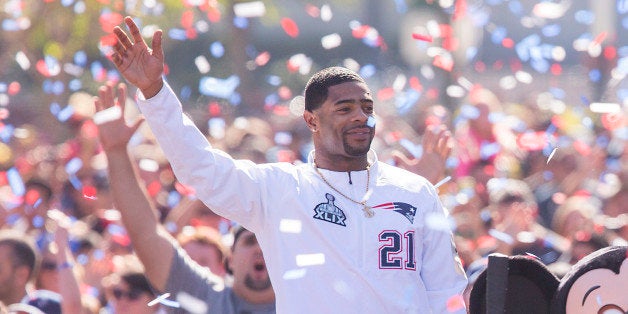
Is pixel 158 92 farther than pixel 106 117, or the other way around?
pixel 106 117

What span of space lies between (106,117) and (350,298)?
1581mm

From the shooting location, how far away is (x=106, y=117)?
6215mm

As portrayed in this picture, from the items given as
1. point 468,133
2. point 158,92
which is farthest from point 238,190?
point 468,133

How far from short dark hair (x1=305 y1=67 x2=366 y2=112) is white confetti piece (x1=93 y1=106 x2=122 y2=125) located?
37.1 inches

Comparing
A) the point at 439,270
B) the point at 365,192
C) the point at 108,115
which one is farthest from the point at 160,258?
the point at 439,270

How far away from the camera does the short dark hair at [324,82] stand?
5832mm

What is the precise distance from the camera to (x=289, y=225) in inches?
219

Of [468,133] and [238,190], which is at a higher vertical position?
[238,190]

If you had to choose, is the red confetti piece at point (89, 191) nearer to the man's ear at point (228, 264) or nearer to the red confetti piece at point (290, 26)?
A: the red confetti piece at point (290, 26)

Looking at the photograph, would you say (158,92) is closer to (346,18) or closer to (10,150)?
(10,150)

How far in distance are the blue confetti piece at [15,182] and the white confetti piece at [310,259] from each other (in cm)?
423

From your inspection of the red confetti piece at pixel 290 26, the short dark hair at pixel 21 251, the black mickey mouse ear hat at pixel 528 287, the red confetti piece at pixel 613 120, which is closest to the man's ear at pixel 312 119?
the black mickey mouse ear hat at pixel 528 287

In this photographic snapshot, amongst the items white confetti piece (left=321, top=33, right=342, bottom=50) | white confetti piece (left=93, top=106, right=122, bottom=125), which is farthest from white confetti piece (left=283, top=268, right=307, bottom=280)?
white confetti piece (left=321, top=33, right=342, bottom=50)

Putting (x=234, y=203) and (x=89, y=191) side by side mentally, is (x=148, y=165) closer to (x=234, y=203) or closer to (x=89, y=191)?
(x=89, y=191)
